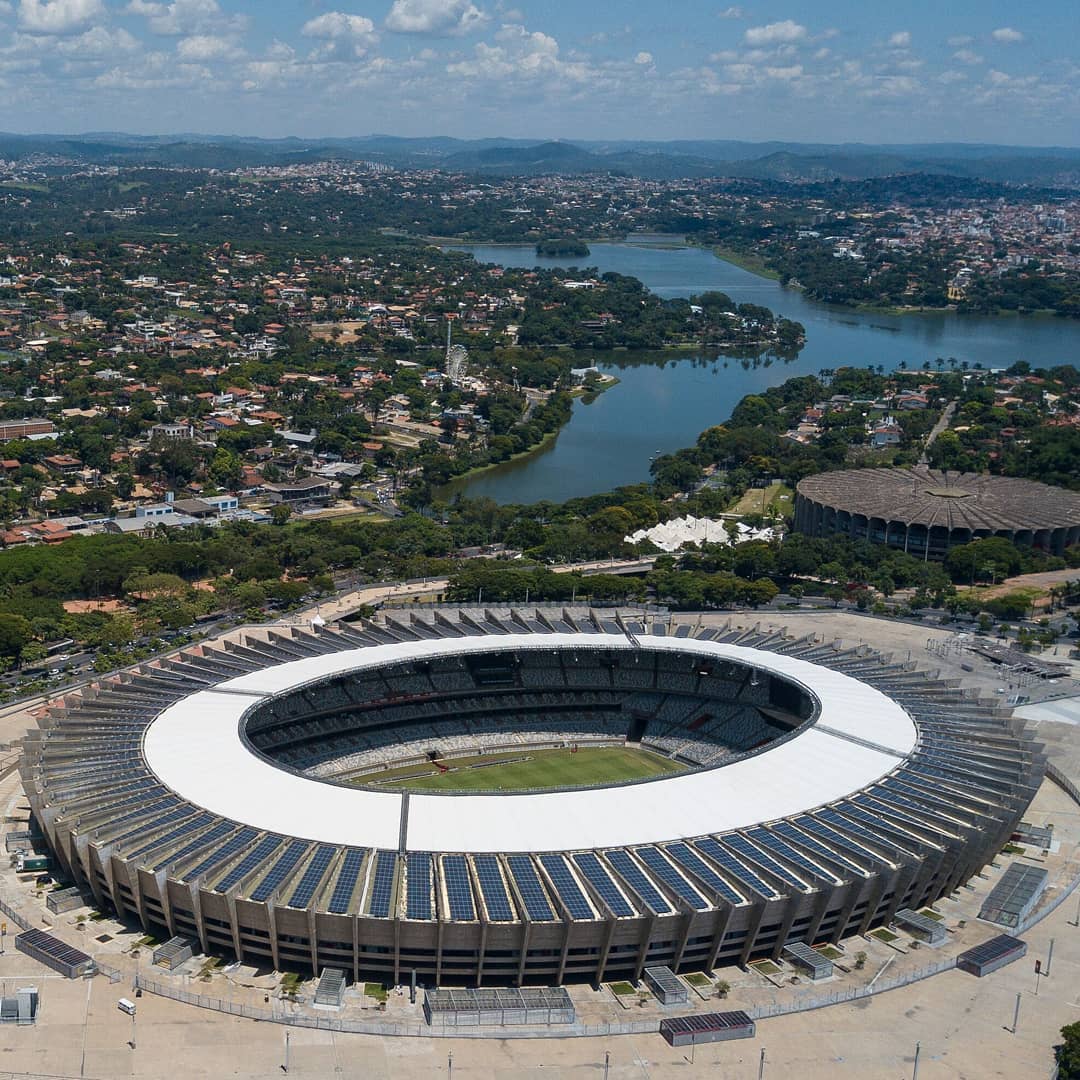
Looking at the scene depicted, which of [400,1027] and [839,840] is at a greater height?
[839,840]

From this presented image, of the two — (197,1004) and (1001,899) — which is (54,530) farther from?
(1001,899)

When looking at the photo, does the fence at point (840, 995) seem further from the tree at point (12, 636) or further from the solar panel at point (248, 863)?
the tree at point (12, 636)

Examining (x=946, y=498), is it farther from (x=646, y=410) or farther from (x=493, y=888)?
(x=493, y=888)

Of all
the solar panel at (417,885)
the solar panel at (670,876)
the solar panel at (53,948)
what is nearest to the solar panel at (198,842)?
the solar panel at (53,948)

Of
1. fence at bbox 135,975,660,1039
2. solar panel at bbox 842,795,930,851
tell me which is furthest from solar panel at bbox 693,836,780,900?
solar panel at bbox 842,795,930,851

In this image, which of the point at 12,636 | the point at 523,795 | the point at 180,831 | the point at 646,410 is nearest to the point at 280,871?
the point at 180,831

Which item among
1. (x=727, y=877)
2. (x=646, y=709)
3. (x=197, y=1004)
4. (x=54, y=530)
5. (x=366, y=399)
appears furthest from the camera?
(x=366, y=399)

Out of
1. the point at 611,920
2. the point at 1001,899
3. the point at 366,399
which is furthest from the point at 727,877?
the point at 366,399
